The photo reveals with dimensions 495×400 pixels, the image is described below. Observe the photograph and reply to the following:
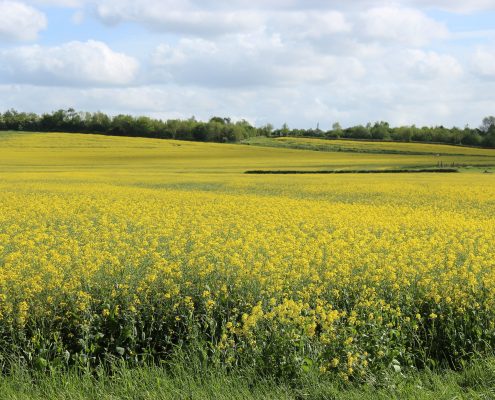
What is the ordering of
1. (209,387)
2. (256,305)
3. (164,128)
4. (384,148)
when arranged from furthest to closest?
(164,128) < (384,148) < (256,305) < (209,387)

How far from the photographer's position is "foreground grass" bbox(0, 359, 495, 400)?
6762 millimetres

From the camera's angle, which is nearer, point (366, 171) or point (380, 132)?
point (366, 171)

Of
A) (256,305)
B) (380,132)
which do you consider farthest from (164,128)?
(256,305)

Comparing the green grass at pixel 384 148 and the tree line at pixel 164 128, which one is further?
the tree line at pixel 164 128

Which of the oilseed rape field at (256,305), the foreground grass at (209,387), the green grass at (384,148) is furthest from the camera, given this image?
the green grass at (384,148)

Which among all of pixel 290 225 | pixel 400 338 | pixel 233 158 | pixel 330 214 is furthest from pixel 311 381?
pixel 233 158

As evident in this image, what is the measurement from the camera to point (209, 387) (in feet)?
22.6

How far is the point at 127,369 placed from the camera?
7.23 meters

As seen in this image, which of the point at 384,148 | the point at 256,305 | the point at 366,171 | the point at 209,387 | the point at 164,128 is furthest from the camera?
the point at 164,128

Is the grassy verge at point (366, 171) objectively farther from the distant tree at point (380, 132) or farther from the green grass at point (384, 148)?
the distant tree at point (380, 132)

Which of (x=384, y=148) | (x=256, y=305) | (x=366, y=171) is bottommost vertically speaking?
(x=366, y=171)

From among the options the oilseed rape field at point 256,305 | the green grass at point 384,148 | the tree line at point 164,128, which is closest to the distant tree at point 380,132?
the tree line at point 164,128

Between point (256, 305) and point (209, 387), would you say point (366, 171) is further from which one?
point (209, 387)

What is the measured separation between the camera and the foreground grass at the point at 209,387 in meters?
6.76
